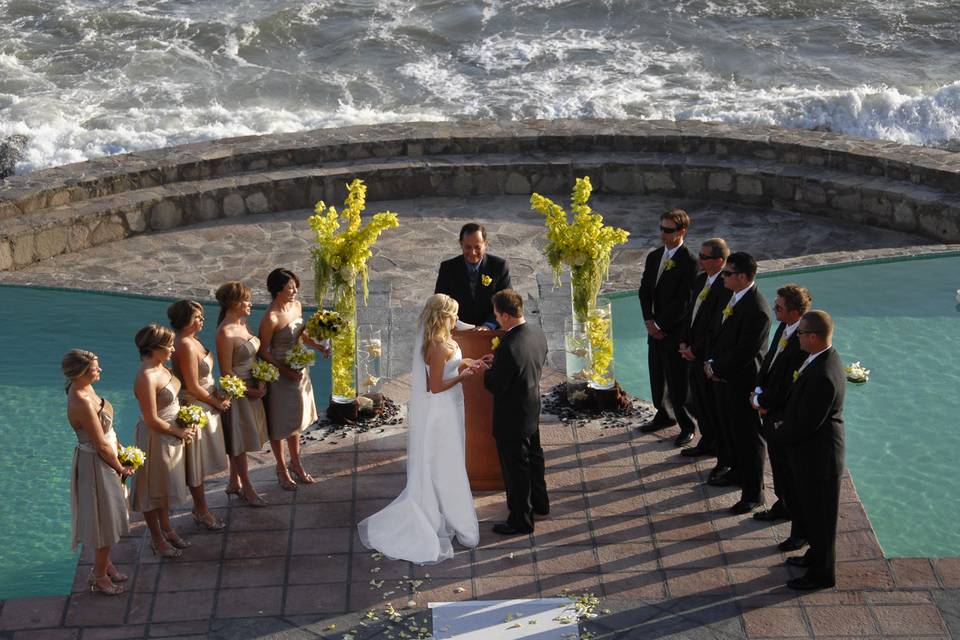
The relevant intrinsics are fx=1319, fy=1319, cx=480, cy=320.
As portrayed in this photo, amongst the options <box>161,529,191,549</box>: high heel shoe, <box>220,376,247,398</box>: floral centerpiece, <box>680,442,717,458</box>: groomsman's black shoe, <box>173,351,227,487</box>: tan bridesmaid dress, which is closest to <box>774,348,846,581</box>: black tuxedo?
<box>680,442,717,458</box>: groomsman's black shoe

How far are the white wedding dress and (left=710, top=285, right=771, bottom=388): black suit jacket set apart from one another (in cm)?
170

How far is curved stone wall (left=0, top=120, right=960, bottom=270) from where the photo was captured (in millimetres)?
14750

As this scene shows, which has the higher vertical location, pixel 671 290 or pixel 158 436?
pixel 671 290

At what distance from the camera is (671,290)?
9.30m

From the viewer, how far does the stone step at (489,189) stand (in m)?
14.5

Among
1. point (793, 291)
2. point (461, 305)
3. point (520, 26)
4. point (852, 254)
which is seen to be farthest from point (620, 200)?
point (520, 26)

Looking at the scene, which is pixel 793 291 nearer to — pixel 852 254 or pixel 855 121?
pixel 852 254

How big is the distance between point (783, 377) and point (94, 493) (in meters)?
4.02

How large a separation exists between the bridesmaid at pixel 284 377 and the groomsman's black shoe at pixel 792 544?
3172 millimetres

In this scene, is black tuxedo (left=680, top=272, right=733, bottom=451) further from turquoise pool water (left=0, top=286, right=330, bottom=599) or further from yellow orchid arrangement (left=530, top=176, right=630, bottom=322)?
turquoise pool water (left=0, top=286, right=330, bottom=599)

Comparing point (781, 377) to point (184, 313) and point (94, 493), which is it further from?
point (94, 493)

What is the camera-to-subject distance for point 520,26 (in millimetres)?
28625

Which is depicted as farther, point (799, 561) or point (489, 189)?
point (489, 189)

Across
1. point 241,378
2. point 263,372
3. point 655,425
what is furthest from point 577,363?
point 241,378
